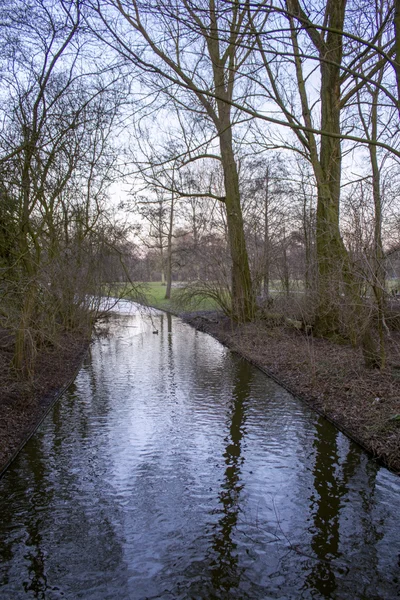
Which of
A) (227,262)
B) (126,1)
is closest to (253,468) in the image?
(126,1)

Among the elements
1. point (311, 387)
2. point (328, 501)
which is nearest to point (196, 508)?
point (328, 501)

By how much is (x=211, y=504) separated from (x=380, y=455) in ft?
8.06

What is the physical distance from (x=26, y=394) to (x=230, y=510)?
210 inches

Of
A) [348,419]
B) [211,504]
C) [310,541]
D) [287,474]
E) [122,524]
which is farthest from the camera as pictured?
[348,419]

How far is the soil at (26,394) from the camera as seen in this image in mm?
7016

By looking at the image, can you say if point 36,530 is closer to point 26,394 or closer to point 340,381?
point 26,394

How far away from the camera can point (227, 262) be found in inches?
727

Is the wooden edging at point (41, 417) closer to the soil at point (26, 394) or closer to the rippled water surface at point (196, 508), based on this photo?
the soil at point (26, 394)

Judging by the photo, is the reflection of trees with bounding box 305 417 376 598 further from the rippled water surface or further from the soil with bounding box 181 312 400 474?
the soil with bounding box 181 312 400 474

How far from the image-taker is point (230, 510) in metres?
5.04

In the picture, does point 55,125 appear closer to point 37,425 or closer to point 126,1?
point 126,1

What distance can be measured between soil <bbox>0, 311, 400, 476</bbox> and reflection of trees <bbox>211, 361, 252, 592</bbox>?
5.16 feet

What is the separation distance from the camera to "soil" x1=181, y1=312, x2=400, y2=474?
664 centimetres

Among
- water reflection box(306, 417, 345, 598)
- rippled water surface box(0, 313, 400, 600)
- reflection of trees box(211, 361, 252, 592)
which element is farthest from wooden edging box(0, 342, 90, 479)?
water reflection box(306, 417, 345, 598)
